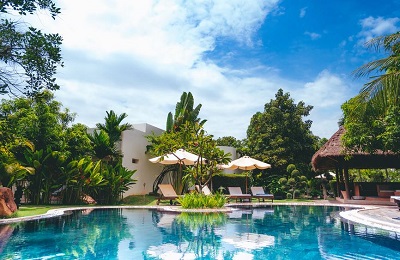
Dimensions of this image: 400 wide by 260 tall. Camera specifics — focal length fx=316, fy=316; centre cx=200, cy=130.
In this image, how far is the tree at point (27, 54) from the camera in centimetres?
417

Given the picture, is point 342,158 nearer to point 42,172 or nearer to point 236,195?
point 236,195

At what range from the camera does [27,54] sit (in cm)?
423

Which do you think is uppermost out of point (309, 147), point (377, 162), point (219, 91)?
point (219, 91)

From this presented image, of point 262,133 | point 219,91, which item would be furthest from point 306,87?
point 262,133

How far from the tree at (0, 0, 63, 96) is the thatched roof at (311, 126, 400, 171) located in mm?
14737

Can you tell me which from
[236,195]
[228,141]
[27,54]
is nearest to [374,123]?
[236,195]

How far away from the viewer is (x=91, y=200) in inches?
672

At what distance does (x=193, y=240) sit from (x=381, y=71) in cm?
841

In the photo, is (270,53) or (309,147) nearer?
(270,53)

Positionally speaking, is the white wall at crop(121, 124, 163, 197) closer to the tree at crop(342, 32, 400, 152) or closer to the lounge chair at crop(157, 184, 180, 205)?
the lounge chair at crop(157, 184, 180, 205)

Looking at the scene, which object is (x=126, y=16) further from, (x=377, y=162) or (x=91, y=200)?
(x=377, y=162)

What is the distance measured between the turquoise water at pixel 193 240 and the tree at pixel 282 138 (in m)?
15.0

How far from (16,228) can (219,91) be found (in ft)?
40.0

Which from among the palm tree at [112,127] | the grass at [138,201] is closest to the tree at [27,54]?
the grass at [138,201]
